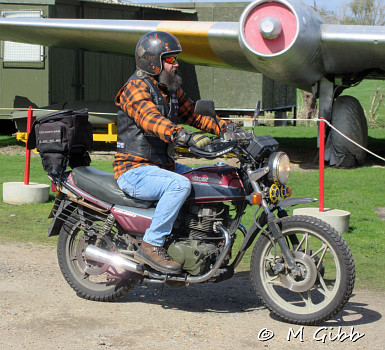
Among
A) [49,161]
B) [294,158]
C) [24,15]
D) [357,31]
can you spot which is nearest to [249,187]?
[49,161]

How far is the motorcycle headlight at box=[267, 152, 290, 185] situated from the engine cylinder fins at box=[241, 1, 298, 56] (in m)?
7.61

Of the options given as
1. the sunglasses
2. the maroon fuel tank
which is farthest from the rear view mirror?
the sunglasses

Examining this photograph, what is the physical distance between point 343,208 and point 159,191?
209 inches

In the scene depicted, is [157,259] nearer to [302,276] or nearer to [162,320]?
[162,320]

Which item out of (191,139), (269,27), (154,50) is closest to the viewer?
(191,139)

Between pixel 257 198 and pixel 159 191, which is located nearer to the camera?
pixel 257 198

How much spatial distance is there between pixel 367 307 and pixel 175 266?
1469 millimetres

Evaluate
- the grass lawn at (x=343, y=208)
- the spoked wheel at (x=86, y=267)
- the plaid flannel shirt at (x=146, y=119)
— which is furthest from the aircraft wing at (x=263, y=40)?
the spoked wheel at (x=86, y=267)

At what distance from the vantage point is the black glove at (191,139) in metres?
4.13

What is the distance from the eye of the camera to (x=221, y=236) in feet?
15.1

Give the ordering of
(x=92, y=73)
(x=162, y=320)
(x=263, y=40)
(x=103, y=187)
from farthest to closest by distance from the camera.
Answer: (x=92, y=73) < (x=263, y=40) < (x=103, y=187) < (x=162, y=320)

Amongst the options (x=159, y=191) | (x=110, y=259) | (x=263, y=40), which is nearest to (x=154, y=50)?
(x=159, y=191)

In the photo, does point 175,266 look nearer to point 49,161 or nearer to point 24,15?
point 49,161

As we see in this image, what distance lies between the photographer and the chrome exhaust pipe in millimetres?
4676
